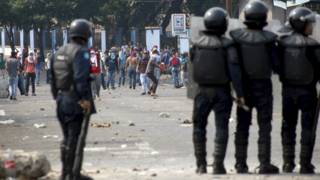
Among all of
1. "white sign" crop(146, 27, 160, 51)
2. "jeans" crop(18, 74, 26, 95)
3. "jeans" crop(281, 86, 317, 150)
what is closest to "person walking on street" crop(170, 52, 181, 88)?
"jeans" crop(18, 74, 26, 95)

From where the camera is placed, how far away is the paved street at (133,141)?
1209cm

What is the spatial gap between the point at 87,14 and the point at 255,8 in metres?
53.1

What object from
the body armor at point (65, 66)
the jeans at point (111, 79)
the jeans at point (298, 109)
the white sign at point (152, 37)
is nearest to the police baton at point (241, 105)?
the jeans at point (298, 109)

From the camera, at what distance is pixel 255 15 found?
36.4 ft

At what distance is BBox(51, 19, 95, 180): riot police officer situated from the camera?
10.3m

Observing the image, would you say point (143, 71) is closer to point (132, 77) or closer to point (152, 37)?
point (132, 77)

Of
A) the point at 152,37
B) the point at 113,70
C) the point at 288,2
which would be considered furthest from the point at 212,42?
the point at 152,37

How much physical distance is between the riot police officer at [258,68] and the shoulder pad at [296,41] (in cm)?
16

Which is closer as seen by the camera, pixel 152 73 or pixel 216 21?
pixel 216 21

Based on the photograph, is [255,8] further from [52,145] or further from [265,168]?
[52,145]

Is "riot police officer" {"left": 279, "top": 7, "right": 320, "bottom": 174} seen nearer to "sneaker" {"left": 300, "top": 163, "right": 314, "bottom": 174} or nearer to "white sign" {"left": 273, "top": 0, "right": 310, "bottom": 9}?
"sneaker" {"left": 300, "top": 163, "right": 314, "bottom": 174}

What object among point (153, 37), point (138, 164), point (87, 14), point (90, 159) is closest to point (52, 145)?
point (90, 159)

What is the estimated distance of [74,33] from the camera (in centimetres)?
1060

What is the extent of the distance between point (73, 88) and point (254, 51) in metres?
2.15
